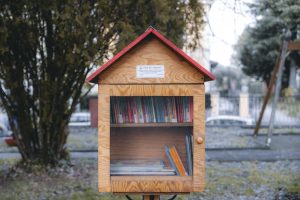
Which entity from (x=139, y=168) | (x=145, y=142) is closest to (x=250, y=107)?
(x=145, y=142)

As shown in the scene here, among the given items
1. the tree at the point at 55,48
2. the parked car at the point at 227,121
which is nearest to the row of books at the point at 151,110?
the tree at the point at 55,48

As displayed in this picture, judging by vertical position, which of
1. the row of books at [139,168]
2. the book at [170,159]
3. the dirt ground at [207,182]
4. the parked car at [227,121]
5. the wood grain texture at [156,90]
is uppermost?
the wood grain texture at [156,90]

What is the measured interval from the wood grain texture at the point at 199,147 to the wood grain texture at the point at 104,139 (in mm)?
726

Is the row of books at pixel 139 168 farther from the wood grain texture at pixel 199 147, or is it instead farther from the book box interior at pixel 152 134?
the wood grain texture at pixel 199 147

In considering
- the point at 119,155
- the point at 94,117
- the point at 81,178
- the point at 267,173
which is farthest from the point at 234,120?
the point at 119,155

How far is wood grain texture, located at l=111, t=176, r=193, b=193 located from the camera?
12.3 feet

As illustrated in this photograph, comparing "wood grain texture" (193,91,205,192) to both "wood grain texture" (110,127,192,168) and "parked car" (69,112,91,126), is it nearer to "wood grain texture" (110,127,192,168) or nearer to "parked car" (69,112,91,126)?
"wood grain texture" (110,127,192,168)

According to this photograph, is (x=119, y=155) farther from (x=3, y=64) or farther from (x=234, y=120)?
(x=234, y=120)

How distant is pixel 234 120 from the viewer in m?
16.6

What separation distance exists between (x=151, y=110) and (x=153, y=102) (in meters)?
0.08

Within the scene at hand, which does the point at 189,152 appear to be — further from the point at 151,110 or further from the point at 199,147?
the point at 151,110

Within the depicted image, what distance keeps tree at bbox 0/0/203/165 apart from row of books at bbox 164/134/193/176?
3066mm

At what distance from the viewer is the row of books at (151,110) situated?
3963mm

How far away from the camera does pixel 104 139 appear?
373 centimetres
